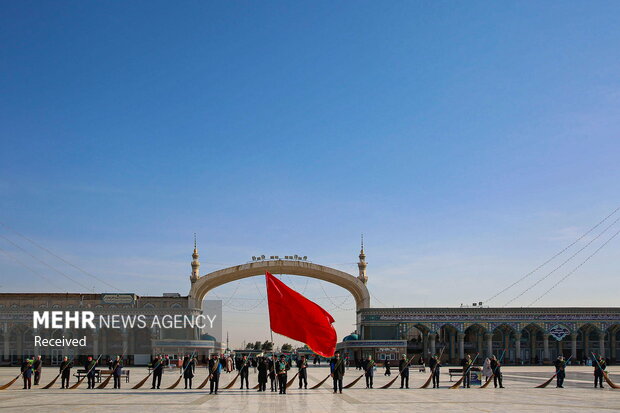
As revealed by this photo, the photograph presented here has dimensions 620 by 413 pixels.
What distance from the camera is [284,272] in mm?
74812

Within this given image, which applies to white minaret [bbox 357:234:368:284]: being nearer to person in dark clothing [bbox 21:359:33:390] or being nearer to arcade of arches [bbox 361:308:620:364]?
arcade of arches [bbox 361:308:620:364]

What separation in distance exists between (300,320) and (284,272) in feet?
160

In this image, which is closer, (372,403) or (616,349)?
(372,403)

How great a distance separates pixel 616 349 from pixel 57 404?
6852cm

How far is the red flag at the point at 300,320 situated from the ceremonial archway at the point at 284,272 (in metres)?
46.2

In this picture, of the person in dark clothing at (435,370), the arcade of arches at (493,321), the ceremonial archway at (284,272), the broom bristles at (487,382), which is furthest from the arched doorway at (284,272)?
the broom bristles at (487,382)

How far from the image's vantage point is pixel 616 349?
77250 millimetres

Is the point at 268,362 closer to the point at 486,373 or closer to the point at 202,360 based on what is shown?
the point at 486,373

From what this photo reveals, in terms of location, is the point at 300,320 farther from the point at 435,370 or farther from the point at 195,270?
the point at 195,270

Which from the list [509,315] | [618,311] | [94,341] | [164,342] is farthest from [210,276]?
[618,311]

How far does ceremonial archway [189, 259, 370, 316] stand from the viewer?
240 feet

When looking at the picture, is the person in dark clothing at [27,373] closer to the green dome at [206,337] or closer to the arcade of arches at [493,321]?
the arcade of arches at [493,321]

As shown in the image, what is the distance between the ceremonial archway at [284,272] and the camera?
73.2 metres

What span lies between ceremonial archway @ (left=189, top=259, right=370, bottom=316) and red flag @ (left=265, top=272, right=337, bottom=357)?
152 ft
